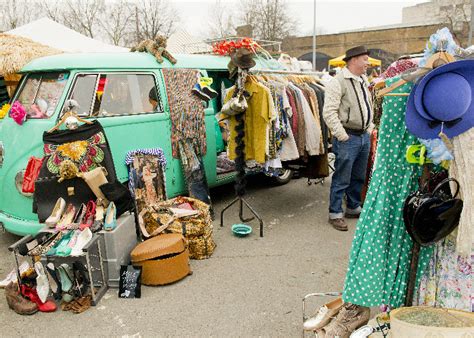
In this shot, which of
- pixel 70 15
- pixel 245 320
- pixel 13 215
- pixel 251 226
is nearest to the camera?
pixel 245 320

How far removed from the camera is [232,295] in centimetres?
376

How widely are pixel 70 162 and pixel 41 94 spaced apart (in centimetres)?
116

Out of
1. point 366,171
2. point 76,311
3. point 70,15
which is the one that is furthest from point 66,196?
point 70,15

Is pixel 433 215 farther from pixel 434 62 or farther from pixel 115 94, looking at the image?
pixel 115 94

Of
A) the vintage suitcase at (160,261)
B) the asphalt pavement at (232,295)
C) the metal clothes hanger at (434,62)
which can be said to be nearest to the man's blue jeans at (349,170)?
the asphalt pavement at (232,295)

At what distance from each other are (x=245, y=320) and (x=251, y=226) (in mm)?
2182

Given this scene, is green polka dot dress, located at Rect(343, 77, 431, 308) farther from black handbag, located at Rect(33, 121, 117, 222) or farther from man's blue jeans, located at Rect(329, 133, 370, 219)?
black handbag, located at Rect(33, 121, 117, 222)

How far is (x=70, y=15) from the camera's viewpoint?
89.2ft

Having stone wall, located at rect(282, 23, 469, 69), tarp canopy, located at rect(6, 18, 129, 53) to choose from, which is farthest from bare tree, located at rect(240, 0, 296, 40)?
tarp canopy, located at rect(6, 18, 129, 53)

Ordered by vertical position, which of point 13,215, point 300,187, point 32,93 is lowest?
point 300,187

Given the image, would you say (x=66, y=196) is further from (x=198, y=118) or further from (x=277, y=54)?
(x=277, y=54)

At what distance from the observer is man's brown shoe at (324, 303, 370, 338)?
2.60 metres

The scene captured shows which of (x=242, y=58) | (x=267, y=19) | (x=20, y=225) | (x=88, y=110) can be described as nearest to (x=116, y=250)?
(x=20, y=225)

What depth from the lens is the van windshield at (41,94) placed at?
466cm
